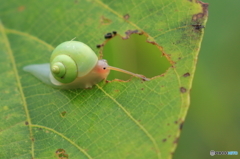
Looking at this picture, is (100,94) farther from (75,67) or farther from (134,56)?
(134,56)

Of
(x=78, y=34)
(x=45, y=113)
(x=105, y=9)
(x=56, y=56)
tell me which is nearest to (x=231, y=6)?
(x=105, y=9)

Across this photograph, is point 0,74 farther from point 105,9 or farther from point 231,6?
point 231,6

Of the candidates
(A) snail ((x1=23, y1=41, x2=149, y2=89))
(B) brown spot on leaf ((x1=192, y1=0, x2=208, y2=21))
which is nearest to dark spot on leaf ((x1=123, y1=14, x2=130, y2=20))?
(A) snail ((x1=23, y1=41, x2=149, y2=89))

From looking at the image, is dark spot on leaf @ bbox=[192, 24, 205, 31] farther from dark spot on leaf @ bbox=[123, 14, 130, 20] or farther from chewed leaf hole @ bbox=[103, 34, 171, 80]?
dark spot on leaf @ bbox=[123, 14, 130, 20]

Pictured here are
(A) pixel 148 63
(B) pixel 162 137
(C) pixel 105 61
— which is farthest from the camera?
(A) pixel 148 63

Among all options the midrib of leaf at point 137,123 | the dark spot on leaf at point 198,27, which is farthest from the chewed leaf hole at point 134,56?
the dark spot on leaf at point 198,27
